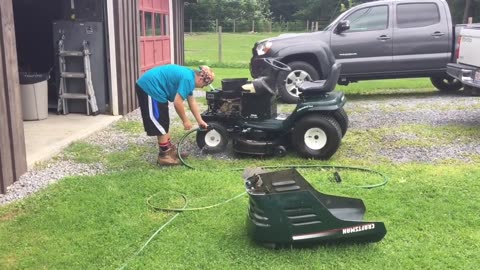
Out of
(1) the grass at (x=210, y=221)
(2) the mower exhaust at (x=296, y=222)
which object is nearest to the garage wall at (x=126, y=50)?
(1) the grass at (x=210, y=221)

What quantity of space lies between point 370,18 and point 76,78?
20.0 feet

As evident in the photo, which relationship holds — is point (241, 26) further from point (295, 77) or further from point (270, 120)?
point (270, 120)

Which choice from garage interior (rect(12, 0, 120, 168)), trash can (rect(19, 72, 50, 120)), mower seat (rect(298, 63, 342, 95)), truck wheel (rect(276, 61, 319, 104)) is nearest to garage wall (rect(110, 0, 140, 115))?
garage interior (rect(12, 0, 120, 168))

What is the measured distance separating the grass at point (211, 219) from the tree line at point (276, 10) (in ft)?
110

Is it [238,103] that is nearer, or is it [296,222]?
[296,222]

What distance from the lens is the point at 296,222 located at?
3.74 meters

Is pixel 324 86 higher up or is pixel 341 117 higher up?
pixel 324 86

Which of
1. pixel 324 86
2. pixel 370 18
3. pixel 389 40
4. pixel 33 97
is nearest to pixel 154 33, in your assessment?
pixel 33 97

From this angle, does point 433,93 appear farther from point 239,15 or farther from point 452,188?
point 239,15

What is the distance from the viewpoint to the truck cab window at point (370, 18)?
10.8 meters

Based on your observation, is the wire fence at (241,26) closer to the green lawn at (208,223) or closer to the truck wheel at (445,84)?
the truck wheel at (445,84)

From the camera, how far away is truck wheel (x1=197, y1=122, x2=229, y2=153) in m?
6.57

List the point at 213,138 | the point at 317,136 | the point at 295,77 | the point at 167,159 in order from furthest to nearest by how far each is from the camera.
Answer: the point at 295,77, the point at 213,138, the point at 317,136, the point at 167,159

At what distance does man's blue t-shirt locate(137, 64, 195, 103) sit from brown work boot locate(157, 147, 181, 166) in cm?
62
